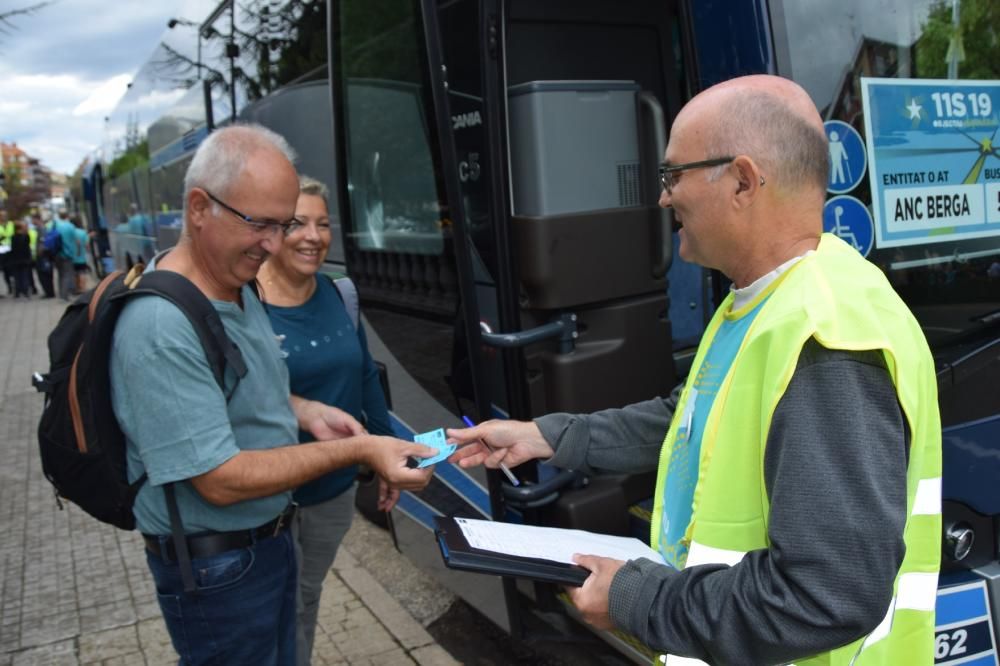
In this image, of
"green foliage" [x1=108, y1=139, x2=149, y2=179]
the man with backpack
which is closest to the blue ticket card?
the man with backpack

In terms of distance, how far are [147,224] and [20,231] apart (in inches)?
344

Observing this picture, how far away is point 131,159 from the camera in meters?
11.0

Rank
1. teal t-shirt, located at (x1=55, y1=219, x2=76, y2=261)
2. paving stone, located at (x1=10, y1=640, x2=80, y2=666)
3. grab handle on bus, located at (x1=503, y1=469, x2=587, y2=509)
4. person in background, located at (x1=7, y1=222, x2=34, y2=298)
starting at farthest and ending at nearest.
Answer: person in background, located at (x1=7, y1=222, x2=34, y2=298) < teal t-shirt, located at (x1=55, y1=219, x2=76, y2=261) < paving stone, located at (x1=10, y1=640, x2=80, y2=666) < grab handle on bus, located at (x1=503, y1=469, x2=587, y2=509)

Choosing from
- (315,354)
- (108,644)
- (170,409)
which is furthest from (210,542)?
(108,644)

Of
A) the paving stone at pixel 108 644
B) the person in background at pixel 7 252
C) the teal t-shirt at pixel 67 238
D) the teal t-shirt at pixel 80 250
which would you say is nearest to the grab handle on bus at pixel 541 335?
the paving stone at pixel 108 644

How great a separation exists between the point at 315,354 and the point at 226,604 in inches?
35.3

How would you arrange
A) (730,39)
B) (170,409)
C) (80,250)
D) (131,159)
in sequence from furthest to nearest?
(80,250)
(131,159)
(730,39)
(170,409)

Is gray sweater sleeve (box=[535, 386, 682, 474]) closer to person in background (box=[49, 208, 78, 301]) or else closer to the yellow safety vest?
the yellow safety vest

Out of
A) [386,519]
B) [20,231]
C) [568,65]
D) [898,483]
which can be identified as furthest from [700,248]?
[20,231]

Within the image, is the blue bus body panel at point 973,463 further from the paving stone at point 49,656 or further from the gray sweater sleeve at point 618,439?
the paving stone at point 49,656

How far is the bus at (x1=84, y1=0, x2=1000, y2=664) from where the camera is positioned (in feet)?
7.34

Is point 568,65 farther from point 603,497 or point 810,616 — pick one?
point 810,616

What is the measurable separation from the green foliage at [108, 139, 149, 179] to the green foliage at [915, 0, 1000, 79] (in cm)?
911

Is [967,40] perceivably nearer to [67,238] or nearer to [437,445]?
[437,445]
